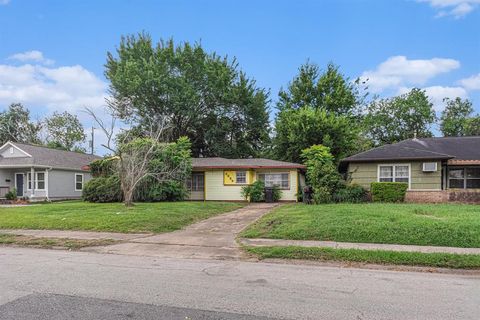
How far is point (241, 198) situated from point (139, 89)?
1593 centimetres

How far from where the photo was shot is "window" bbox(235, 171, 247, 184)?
25.0 metres

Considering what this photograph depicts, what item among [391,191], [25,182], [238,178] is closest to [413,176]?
[391,191]

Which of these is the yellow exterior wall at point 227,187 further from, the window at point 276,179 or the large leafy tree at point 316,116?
the large leafy tree at point 316,116

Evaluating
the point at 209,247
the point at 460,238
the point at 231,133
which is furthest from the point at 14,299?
the point at 231,133

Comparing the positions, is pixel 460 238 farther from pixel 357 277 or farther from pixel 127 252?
pixel 127 252

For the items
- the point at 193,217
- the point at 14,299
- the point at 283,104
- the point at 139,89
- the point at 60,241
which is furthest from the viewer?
the point at 283,104

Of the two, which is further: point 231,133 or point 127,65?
point 231,133

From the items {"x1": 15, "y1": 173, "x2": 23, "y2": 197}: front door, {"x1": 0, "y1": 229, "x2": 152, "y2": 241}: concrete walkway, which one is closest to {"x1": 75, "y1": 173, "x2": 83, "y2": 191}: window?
{"x1": 15, "y1": 173, "x2": 23, "y2": 197}: front door

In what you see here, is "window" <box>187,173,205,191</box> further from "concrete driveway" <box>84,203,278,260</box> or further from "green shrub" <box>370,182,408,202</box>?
"concrete driveway" <box>84,203,278,260</box>

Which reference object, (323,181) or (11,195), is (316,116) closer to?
(323,181)

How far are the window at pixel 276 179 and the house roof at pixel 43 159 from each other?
15.3m

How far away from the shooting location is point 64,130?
54.6 m

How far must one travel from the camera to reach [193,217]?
15.4 meters

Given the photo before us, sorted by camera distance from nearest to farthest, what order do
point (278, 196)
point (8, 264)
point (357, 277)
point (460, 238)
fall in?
point (357, 277), point (8, 264), point (460, 238), point (278, 196)
